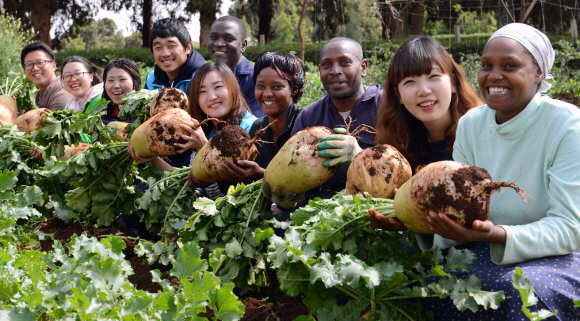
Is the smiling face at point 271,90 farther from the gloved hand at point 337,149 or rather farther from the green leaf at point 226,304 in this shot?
the green leaf at point 226,304

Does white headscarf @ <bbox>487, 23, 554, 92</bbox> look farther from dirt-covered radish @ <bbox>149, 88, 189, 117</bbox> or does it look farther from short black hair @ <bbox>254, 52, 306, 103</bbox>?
dirt-covered radish @ <bbox>149, 88, 189, 117</bbox>

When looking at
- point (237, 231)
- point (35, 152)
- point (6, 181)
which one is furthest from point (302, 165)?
point (35, 152)

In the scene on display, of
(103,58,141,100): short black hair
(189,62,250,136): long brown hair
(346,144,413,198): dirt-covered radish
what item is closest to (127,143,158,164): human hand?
(189,62,250,136): long brown hair

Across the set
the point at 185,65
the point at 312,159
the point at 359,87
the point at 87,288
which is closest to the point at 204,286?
the point at 87,288

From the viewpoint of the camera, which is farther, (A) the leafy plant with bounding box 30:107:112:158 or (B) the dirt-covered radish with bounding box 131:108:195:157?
(A) the leafy plant with bounding box 30:107:112:158

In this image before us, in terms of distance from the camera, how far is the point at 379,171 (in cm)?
242

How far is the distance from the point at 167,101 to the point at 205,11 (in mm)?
16813

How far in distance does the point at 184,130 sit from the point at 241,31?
2.28m

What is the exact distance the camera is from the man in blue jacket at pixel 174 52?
4648 millimetres

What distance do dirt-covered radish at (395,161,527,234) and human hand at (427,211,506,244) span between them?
4 cm

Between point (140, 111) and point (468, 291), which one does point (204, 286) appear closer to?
point (468, 291)

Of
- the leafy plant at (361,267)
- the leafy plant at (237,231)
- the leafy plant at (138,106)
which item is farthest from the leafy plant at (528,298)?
the leafy plant at (138,106)

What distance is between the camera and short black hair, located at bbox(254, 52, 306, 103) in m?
3.46

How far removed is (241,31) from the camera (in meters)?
5.38
